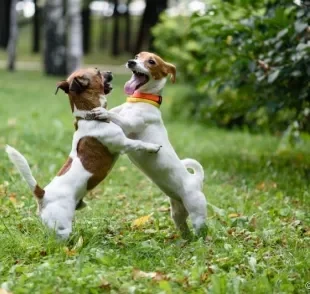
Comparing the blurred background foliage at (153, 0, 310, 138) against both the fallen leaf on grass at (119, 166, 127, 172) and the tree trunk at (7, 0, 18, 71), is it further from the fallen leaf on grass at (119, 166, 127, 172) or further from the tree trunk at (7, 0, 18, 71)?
the tree trunk at (7, 0, 18, 71)

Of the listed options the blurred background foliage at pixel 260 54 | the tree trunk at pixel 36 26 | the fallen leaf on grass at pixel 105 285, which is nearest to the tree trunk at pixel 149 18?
the tree trunk at pixel 36 26

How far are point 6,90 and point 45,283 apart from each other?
50.1 feet

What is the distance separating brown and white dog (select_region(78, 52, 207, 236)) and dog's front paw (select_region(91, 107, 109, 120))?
0.16m

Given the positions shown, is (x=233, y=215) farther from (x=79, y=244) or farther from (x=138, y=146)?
(x=79, y=244)

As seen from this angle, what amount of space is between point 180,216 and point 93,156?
0.85 metres

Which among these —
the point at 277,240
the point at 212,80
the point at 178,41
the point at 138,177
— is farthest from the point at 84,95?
the point at 178,41

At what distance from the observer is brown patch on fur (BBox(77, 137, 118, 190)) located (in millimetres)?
4223

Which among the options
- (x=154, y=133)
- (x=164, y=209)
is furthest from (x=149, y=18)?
(x=154, y=133)

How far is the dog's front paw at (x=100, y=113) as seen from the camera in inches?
165

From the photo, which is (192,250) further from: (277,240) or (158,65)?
(158,65)

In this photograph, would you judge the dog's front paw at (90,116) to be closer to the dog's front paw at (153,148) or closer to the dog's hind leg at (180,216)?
the dog's front paw at (153,148)

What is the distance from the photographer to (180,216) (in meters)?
4.71

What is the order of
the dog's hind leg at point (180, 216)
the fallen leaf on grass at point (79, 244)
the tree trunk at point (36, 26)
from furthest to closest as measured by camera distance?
the tree trunk at point (36, 26)
the dog's hind leg at point (180, 216)
the fallen leaf on grass at point (79, 244)

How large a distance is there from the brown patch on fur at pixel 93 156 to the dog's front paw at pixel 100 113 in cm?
15
